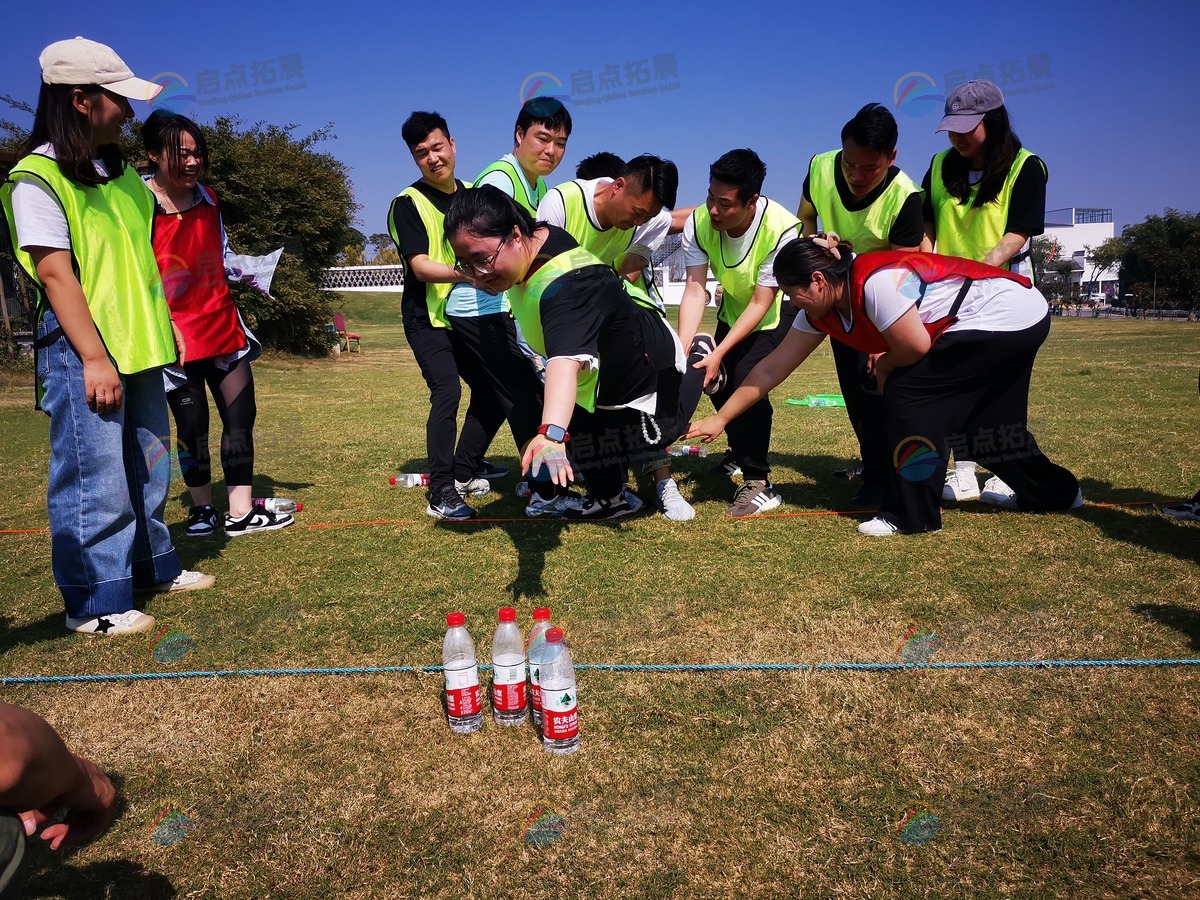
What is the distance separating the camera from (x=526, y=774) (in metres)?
2.59

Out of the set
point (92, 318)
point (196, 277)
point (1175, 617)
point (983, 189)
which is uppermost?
point (983, 189)

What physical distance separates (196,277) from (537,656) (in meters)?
3.40

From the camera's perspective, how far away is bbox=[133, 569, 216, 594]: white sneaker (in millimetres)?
4176

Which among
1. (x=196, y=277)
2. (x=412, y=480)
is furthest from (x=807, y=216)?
(x=196, y=277)

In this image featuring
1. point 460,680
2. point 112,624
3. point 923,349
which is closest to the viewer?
point 460,680

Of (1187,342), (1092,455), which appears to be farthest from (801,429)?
(1187,342)

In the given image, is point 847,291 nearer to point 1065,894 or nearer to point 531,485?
point 531,485

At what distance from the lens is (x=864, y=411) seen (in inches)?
218

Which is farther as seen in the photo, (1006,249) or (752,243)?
(752,243)

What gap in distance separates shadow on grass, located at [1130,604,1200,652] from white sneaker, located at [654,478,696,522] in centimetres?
250

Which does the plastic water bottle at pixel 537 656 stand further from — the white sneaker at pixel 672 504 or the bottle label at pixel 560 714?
the white sneaker at pixel 672 504

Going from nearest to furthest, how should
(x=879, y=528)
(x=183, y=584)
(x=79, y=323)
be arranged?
(x=79, y=323)
(x=183, y=584)
(x=879, y=528)

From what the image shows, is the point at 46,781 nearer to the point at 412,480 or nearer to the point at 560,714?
the point at 560,714

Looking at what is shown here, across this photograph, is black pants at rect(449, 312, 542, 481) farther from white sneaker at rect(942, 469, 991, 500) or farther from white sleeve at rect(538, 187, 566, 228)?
white sneaker at rect(942, 469, 991, 500)
